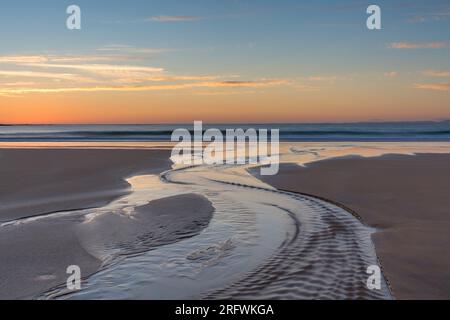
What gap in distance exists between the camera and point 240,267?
14.1 ft

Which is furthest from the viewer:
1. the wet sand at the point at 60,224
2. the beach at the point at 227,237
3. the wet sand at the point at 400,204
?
the wet sand at the point at 60,224

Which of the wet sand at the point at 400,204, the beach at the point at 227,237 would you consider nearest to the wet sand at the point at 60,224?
the beach at the point at 227,237

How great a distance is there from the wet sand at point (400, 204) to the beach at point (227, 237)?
0.02m

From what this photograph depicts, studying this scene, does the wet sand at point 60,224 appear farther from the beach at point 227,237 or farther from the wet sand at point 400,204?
the wet sand at point 400,204

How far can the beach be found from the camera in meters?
3.83

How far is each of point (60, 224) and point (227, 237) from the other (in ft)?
7.64

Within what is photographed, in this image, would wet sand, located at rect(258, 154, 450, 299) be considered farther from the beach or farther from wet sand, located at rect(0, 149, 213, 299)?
wet sand, located at rect(0, 149, 213, 299)

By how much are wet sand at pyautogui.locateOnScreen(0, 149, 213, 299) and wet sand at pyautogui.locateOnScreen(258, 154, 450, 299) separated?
2.40m

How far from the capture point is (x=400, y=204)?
7.18 metres

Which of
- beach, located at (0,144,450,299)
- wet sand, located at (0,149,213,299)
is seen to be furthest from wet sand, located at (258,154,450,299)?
wet sand, located at (0,149,213,299)

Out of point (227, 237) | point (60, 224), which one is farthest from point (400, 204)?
point (60, 224)

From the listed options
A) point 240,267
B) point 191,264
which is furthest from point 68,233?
point 240,267

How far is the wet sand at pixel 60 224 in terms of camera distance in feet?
13.7
